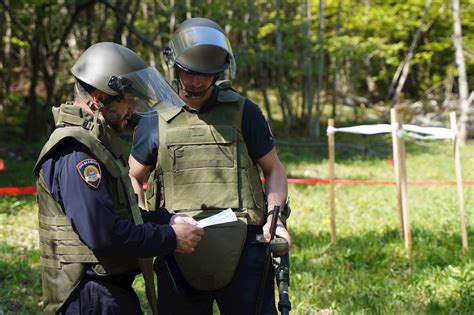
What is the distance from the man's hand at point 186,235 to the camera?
8.32 feet

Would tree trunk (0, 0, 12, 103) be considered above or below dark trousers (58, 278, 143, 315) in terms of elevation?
above

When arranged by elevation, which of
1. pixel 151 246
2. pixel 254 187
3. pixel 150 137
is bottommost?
pixel 151 246

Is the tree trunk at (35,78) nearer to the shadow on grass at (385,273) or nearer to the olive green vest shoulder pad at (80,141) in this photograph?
the shadow on grass at (385,273)

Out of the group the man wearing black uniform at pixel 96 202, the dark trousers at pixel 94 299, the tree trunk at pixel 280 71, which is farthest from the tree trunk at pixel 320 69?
the dark trousers at pixel 94 299

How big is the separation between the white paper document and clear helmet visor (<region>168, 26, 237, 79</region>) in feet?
2.10

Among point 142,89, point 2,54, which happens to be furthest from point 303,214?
point 2,54

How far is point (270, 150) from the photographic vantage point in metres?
3.12

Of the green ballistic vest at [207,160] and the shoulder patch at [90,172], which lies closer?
the shoulder patch at [90,172]

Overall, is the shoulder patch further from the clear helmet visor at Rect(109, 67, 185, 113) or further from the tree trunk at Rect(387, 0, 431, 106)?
the tree trunk at Rect(387, 0, 431, 106)

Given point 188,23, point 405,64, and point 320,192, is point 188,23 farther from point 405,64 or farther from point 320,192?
point 405,64

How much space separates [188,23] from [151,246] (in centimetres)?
115

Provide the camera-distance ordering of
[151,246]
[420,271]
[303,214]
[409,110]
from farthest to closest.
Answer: [409,110], [303,214], [420,271], [151,246]

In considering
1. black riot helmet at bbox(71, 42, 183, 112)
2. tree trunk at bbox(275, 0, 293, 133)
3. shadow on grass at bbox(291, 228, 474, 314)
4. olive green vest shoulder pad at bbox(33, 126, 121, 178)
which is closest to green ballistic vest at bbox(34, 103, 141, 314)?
olive green vest shoulder pad at bbox(33, 126, 121, 178)

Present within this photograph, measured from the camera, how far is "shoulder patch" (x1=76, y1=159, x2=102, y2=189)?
231cm
